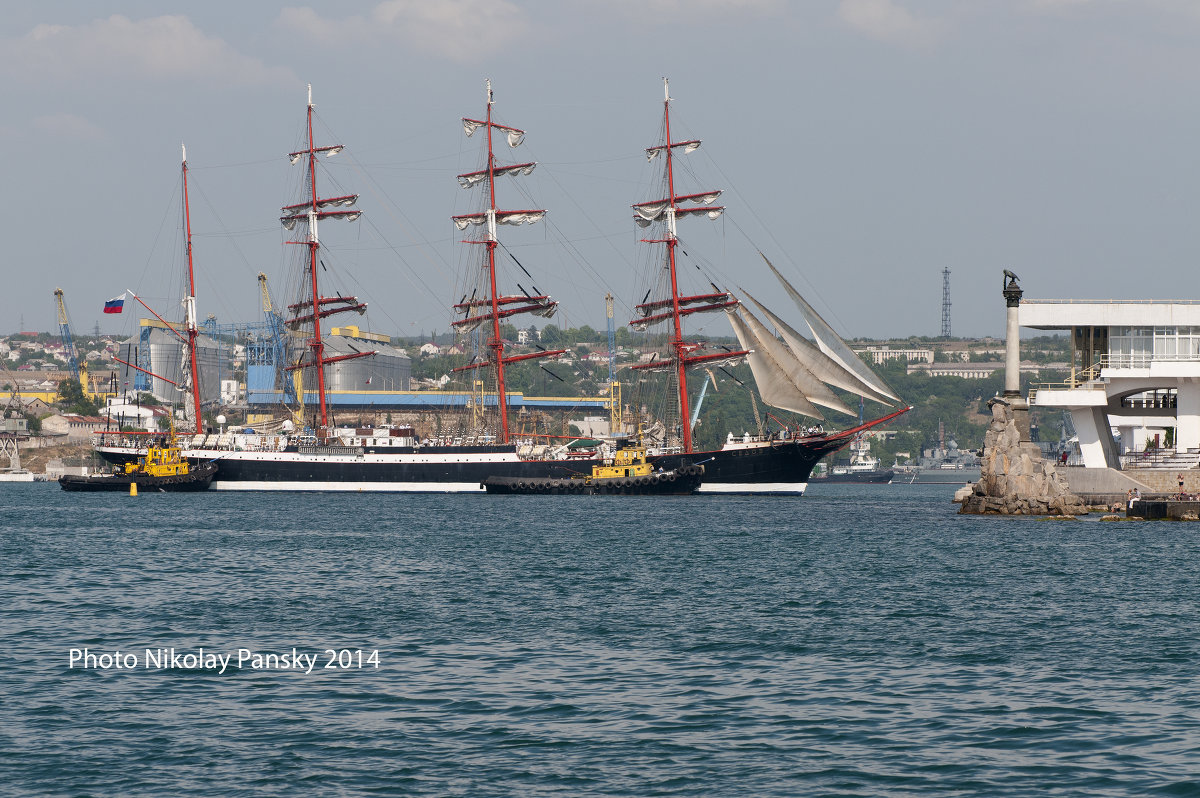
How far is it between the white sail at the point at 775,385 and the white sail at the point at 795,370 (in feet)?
0.84


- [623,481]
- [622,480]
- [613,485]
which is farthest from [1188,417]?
[613,485]

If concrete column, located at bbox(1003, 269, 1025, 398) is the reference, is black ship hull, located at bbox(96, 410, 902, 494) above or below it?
below

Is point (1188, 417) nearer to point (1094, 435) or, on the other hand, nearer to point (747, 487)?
point (1094, 435)

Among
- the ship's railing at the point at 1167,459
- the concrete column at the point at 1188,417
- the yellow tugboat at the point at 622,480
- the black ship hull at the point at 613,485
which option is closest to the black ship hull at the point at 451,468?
the yellow tugboat at the point at 622,480

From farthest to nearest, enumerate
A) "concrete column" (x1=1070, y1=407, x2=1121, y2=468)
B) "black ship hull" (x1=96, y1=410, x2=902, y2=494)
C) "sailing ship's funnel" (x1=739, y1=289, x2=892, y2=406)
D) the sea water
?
"black ship hull" (x1=96, y1=410, x2=902, y2=494), "sailing ship's funnel" (x1=739, y1=289, x2=892, y2=406), "concrete column" (x1=1070, y1=407, x2=1121, y2=468), the sea water

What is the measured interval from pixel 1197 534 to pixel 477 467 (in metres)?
56.8

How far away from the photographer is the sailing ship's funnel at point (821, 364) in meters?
→ 80.1

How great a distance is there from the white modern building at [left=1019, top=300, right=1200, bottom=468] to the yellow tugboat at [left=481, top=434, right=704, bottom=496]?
3168 cm

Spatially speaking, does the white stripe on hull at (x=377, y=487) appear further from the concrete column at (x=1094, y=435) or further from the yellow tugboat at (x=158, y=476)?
the concrete column at (x=1094, y=435)

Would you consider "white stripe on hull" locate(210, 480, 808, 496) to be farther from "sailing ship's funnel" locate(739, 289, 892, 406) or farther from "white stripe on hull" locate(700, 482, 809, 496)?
"sailing ship's funnel" locate(739, 289, 892, 406)

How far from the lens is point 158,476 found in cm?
9825

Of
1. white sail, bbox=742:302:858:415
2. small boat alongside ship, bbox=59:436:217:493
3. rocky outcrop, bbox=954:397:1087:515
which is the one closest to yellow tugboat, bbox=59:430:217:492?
small boat alongside ship, bbox=59:436:217:493

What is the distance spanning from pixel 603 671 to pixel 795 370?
64414mm

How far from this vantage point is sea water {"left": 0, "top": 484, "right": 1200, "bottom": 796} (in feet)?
52.5
